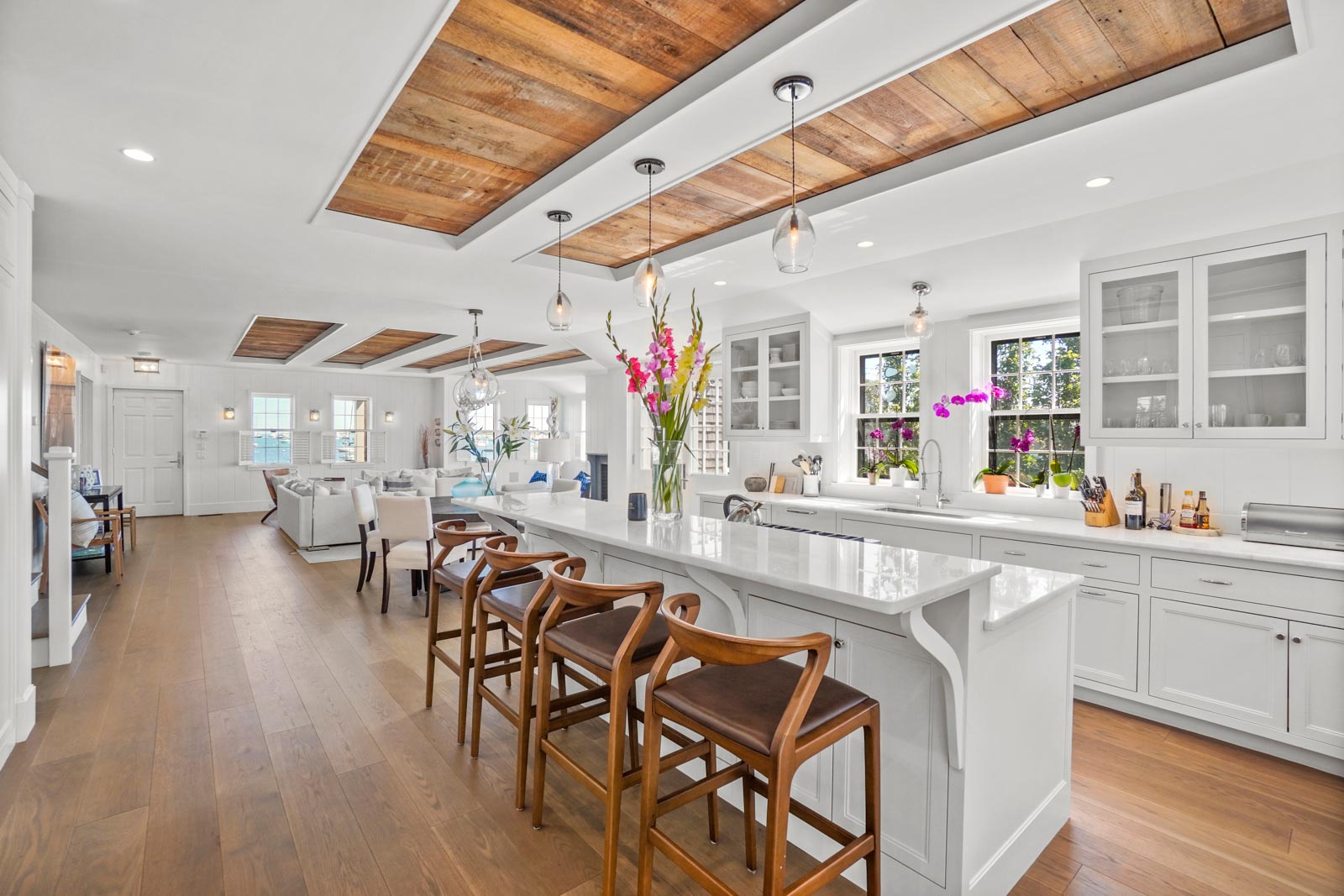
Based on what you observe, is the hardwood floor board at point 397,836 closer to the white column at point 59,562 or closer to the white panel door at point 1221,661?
the white column at point 59,562

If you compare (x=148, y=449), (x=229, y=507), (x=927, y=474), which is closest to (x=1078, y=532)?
(x=927, y=474)

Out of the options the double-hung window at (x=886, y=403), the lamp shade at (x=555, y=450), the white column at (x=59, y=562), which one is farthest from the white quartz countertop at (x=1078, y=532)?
the lamp shade at (x=555, y=450)

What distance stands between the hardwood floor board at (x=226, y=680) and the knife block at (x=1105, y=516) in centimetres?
445

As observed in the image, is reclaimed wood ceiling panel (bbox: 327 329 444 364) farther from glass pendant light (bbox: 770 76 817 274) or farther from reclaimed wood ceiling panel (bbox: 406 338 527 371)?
glass pendant light (bbox: 770 76 817 274)

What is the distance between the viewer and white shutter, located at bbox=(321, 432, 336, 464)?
36.1 feet

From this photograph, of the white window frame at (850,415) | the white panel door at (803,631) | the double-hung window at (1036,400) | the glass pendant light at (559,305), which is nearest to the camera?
the white panel door at (803,631)

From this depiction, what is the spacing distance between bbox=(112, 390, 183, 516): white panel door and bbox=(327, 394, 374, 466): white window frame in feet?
6.95

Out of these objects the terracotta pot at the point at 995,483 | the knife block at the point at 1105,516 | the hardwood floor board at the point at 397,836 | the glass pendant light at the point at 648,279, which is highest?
the glass pendant light at the point at 648,279

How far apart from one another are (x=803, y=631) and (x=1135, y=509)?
2.48 m

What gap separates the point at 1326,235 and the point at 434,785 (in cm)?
412

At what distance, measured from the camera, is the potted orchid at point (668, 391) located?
2389mm

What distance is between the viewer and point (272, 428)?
10.6 meters

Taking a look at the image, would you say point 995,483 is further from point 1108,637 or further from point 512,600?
point 512,600

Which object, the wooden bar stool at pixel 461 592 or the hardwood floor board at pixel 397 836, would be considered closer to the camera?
the hardwood floor board at pixel 397 836
